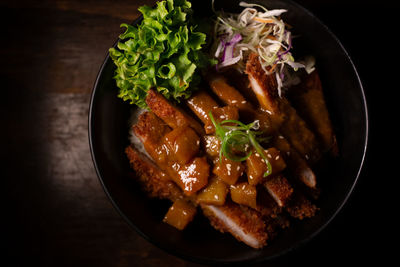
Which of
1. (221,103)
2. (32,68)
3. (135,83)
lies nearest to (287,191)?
(221,103)

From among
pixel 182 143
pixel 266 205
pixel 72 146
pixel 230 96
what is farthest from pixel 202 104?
pixel 72 146

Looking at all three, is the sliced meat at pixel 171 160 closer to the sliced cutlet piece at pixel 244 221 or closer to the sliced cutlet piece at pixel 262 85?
the sliced cutlet piece at pixel 244 221

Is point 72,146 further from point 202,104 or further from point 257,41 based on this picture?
point 257,41

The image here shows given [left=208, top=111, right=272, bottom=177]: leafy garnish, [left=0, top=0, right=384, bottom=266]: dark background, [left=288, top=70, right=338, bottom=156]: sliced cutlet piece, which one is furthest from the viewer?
[left=0, top=0, right=384, bottom=266]: dark background

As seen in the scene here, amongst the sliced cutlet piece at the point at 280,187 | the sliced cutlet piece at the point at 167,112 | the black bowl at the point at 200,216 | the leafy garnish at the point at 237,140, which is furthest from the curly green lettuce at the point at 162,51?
the sliced cutlet piece at the point at 280,187

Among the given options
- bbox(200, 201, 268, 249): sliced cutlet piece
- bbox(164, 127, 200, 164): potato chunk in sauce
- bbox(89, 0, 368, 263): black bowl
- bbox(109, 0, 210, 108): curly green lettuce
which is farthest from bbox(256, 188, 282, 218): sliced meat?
bbox(109, 0, 210, 108): curly green lettuce

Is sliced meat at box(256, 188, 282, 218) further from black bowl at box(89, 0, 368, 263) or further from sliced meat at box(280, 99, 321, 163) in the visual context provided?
sliced meat at box(280, 99, 321, 163)
